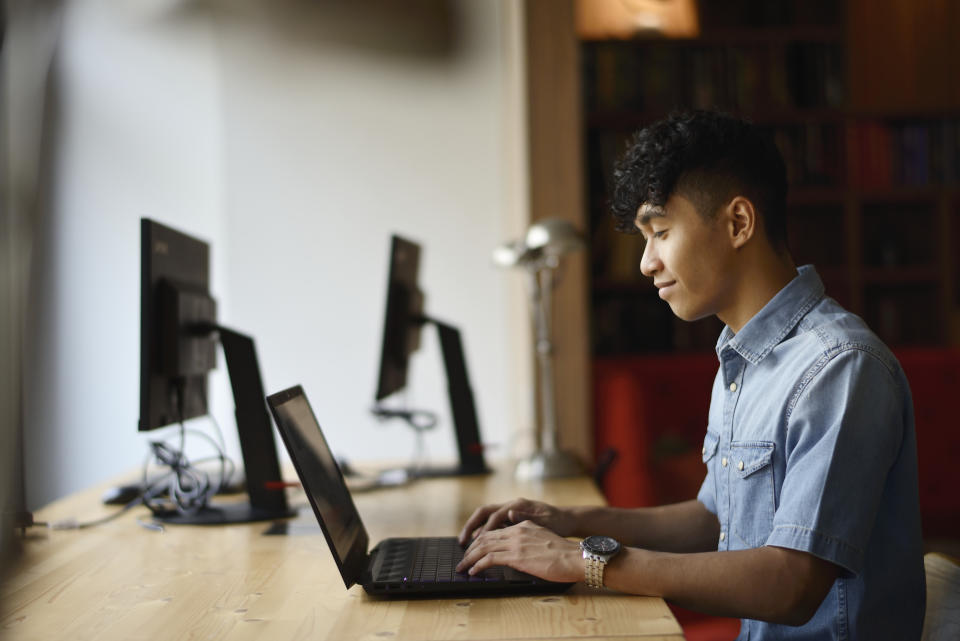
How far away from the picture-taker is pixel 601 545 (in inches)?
44.8

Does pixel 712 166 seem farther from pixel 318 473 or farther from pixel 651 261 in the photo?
pixel 318 473

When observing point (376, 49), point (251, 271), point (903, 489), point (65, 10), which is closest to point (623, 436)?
point (251, 271)

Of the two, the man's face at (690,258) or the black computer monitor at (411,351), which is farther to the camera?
the black computer monitor at (411,351)

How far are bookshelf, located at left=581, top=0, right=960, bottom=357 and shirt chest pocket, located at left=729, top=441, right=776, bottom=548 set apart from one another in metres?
2.91

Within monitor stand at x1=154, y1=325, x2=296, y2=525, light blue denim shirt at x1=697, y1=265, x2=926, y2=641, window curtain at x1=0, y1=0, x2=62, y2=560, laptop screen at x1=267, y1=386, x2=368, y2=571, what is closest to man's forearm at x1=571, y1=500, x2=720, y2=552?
Answer: light blue denim shirt at x1=697, y1=265, x2=926, y2=641

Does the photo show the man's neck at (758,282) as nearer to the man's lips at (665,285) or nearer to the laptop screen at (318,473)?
the man's lips at (665,285)

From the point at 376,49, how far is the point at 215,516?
8.68 feet

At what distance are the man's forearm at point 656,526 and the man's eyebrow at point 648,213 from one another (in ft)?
1.49

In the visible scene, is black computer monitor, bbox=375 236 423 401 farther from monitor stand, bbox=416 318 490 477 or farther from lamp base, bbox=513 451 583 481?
lamp base, bbox=513 451 583 481

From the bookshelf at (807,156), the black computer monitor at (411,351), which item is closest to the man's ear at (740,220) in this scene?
the black computer monitor at (411,351)

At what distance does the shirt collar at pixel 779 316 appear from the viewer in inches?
47.9

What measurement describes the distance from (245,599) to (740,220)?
84 centimetres

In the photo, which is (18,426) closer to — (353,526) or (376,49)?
(353,526)

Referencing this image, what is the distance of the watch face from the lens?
1.12 meters
